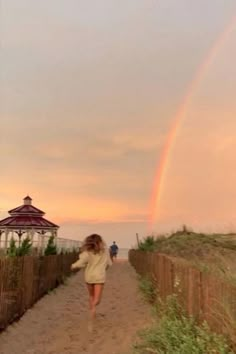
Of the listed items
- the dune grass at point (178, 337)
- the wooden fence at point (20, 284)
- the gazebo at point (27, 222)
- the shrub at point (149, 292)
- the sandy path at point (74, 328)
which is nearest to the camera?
the dune grass at point (178, 337)

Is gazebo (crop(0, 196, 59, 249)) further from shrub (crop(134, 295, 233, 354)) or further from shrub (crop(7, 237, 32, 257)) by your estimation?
shrub (crop(134, 295, 233, 354))

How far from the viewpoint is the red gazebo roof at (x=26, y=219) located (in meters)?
35.8

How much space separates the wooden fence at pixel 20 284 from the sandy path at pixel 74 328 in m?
0.22

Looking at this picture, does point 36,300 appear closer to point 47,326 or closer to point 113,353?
point 47,326

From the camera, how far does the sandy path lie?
367 inches

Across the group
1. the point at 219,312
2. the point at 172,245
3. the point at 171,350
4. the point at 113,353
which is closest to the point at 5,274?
the point at 113,353

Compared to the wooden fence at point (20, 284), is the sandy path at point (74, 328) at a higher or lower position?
lower

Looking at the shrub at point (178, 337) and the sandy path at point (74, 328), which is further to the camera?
the sandy path at point (74, 328)

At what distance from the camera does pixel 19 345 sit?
9.55 metres

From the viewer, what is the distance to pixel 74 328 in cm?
1124

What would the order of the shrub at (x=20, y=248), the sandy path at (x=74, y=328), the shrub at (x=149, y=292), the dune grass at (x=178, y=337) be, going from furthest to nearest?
the shrub at (x=20, y=248), the shrub at (x=149, y=292), the sandy path at (x=74, y=328), the dune grass at (x=178, y=337)

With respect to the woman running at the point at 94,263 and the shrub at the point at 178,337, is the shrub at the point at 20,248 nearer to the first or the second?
the woman running at the point at 94,263

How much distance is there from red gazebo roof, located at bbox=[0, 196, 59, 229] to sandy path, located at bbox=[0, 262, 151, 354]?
63.7 ft

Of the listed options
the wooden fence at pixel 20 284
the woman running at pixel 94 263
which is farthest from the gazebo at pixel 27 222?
the woman running at pixel 94 263
